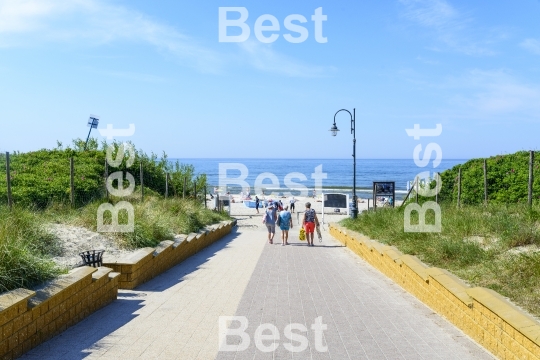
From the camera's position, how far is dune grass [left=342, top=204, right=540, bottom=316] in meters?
6.66

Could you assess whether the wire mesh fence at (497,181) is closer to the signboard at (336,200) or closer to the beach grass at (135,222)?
the beach grass at (135,222)

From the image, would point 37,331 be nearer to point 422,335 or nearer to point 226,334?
point 226,334

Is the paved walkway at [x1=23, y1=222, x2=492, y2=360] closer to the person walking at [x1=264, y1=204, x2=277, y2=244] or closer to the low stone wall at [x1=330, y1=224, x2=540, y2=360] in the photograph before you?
the low stone wall at [x1=330, y1=224, x2=540, y2=360]

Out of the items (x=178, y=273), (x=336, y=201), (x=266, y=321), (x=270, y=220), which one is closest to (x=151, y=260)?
(x=178, y=273)

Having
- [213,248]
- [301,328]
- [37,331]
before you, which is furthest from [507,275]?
[213,248]

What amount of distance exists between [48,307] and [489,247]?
6929 mm

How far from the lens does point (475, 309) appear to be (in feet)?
20.3

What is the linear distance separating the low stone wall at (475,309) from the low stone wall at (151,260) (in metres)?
4.87

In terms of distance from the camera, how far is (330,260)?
587 inches

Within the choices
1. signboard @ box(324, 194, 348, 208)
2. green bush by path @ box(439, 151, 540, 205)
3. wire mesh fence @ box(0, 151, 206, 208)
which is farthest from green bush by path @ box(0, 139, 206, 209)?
green bush by path @ box(439, 151, 540, 205)

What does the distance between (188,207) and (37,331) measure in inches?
561

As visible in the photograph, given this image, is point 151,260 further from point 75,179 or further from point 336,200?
point 336,200

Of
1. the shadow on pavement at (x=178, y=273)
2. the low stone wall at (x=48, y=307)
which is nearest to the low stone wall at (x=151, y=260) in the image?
the shadow on pavement at (x=178, y=273)

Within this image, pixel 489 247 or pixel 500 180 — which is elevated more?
pixel 500 180
